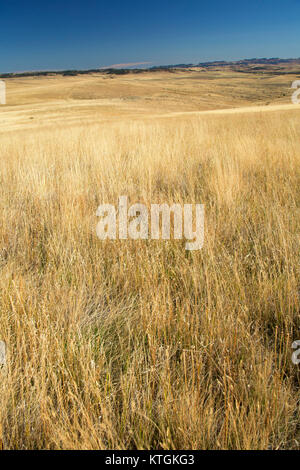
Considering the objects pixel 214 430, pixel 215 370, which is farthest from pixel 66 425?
pixel 215 370

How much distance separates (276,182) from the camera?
370 cm

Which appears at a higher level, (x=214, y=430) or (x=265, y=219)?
(x=265, y=219)

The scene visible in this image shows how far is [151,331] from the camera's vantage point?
4.94ft

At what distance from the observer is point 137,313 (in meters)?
1.71

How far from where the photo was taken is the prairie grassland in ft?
3.66

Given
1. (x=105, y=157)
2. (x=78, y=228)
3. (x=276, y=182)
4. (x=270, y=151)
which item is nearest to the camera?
(x=78, y=228)

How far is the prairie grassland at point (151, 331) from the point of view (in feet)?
3.66

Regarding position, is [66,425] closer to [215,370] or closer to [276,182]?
[215,370]

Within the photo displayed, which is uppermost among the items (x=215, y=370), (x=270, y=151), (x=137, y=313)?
(x=270, y=151)

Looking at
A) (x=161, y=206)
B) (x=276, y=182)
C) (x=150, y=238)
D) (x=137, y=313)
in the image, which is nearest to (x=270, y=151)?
(x=276, y=182)
